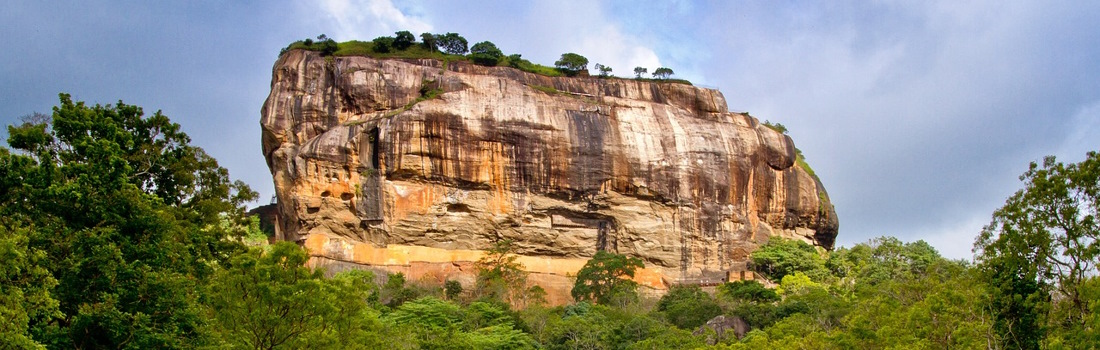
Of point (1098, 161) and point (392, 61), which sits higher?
point (392, 61)

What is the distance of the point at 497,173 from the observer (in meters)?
47.3

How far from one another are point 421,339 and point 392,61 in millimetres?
23650

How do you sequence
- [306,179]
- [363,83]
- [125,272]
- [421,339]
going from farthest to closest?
1. [363,83]
2. [306,179]
3. [421,339]
4. [125,272]

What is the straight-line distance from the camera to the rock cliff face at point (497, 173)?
46031 millimetres

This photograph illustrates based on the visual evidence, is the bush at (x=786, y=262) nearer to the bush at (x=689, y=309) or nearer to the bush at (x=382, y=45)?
the bush at (x=689, y=309)

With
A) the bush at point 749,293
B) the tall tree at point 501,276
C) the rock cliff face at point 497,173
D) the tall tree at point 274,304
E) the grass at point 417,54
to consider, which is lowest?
the tall tree at point 274,304

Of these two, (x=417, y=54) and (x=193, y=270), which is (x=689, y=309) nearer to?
(x=417, y=54)

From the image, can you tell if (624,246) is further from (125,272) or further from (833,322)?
(125,272)

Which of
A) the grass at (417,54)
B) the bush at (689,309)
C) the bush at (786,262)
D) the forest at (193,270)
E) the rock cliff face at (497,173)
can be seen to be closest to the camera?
the forest at (193,270)

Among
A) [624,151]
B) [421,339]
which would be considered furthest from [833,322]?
[624,151]

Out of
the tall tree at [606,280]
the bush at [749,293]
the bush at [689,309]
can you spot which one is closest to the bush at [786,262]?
the bush at [749,293]

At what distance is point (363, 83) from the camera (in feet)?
160

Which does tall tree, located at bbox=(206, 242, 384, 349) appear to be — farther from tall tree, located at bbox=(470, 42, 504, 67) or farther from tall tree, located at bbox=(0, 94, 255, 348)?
tall tree, located at bbox=(470, 42, 504, 67)

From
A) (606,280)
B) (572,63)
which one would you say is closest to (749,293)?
(606,280)
